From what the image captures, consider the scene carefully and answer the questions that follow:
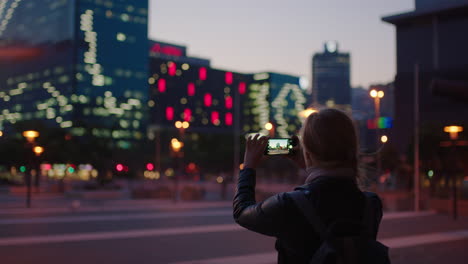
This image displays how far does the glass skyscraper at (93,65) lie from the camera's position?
382 feet

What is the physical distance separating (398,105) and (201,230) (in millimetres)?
63875

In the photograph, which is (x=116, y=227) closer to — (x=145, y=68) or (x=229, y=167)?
(x=229, y=167)

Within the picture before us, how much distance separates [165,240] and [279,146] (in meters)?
12.8

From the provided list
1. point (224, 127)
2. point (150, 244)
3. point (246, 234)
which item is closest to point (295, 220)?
point (150, 244)

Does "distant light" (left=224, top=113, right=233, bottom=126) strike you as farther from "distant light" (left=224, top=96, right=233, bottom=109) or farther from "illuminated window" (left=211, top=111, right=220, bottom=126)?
"distant light" (left=224, top=96, right=233, bottom=109)

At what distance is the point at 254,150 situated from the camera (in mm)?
2631

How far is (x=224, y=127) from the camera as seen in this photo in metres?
163

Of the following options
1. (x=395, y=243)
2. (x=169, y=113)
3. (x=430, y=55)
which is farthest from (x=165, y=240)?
(x=169, y=113)

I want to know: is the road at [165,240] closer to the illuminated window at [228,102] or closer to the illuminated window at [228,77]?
the illuminated window at [228,102]

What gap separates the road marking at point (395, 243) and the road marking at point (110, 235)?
4888mm

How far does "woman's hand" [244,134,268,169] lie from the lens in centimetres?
261

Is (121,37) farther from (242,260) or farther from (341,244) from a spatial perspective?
(341,244)

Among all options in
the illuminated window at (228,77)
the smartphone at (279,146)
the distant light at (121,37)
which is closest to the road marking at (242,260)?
the smartphone at (279,146)

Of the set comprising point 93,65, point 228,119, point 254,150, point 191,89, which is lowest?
point 254,150
